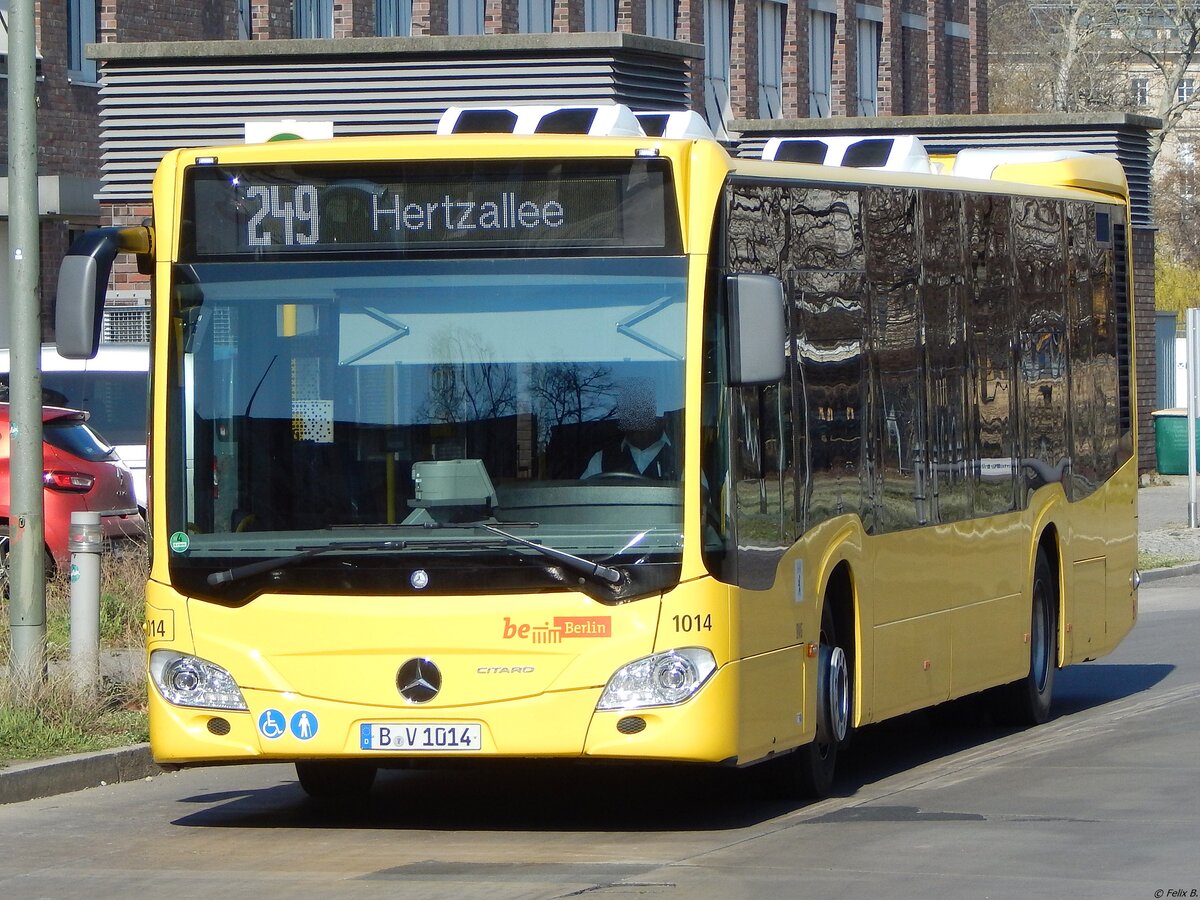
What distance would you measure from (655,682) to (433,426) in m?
1.27

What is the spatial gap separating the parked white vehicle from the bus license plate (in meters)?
12.4

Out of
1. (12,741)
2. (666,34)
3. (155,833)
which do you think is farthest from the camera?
(666,34)

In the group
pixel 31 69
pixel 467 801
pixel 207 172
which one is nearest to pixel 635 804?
pixel 467 801

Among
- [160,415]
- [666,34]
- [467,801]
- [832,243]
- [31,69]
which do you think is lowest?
[467,801]

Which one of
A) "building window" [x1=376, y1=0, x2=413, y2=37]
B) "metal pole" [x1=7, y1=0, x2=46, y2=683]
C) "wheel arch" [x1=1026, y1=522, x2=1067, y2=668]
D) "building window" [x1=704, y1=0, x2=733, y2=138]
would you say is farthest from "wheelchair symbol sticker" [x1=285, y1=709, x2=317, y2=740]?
"building window" [x1=704, y1=0, x2=733, y2=138]

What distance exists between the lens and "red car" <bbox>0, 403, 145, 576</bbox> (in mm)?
17688

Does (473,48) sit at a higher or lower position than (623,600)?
higher

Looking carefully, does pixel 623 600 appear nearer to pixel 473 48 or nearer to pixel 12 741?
pixel 12 741

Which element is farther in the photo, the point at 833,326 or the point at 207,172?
the point at 833,326

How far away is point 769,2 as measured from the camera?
42.4m

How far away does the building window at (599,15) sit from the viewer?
3719 centimetres

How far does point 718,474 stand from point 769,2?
34.5 meters

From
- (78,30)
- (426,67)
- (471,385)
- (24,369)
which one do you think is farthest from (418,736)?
(78,30)

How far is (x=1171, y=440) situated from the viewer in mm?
40219
